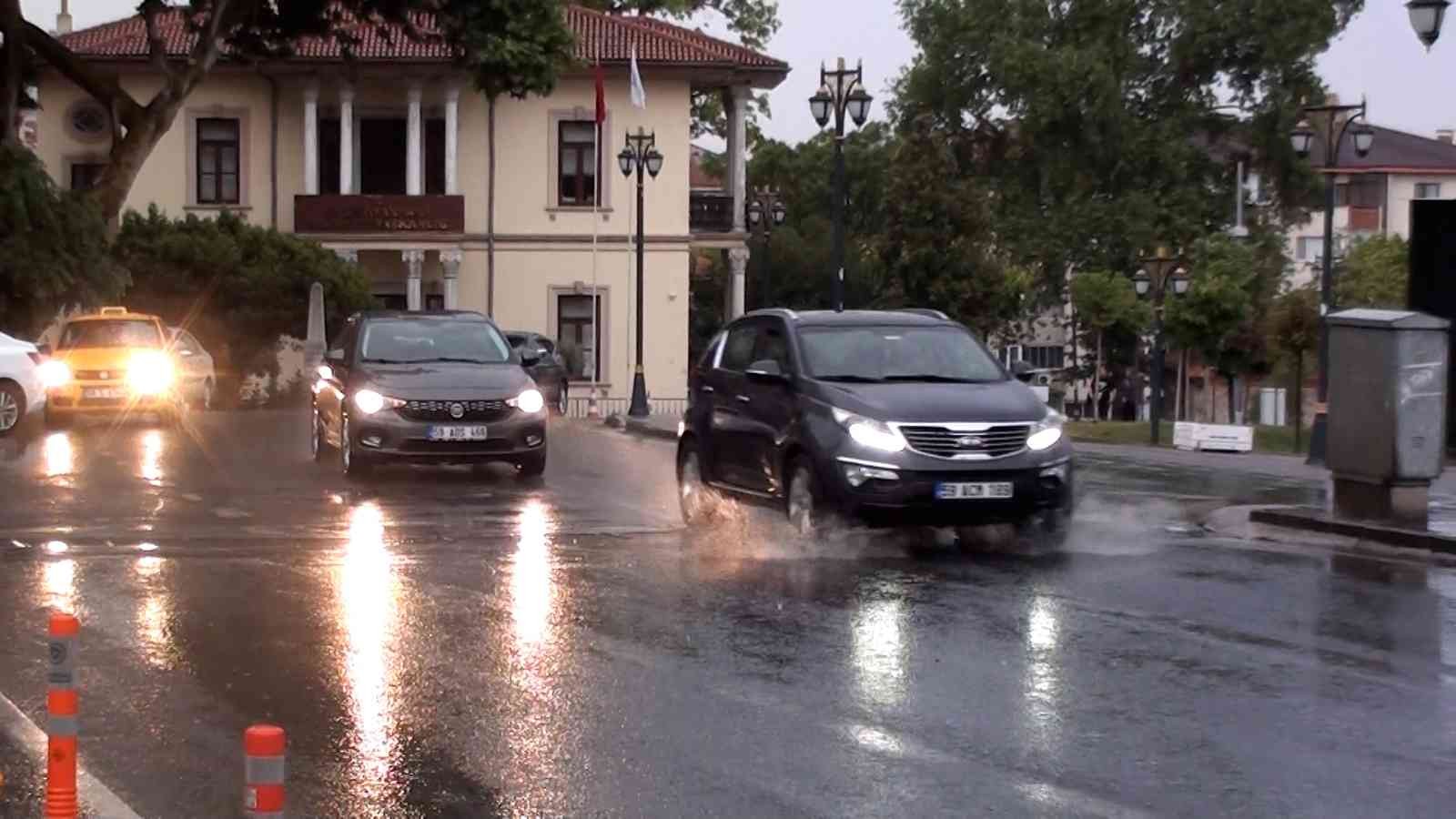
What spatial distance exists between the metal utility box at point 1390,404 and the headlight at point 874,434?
3949 mm

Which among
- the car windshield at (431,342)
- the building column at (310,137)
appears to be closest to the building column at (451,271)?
the building column at (310,137)

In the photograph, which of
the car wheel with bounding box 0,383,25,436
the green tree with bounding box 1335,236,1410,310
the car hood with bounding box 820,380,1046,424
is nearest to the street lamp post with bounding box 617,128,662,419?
the car wheel with bounding box 0,383,25,436

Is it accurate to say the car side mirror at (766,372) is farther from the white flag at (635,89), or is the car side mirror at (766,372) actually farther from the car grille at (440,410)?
the white flag at (635,89)

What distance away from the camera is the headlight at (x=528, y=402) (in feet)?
63.1

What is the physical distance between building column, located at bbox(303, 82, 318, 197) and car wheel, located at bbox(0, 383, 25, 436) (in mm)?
24252

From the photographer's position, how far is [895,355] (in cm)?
1481

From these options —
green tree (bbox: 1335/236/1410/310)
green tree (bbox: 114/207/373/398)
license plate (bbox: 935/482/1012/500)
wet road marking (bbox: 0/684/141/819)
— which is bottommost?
wet road marking (bbox: 0/684/141/819)

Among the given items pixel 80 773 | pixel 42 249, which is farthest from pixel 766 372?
pixel 42 249

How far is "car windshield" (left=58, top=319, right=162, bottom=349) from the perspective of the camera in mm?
29953

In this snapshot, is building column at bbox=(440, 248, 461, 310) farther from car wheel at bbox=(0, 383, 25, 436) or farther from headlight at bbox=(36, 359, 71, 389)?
car wheel at bbox=(0, 383, 25, 436)

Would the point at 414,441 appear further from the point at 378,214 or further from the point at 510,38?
the point at 378,214

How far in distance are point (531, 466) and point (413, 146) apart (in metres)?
32.6

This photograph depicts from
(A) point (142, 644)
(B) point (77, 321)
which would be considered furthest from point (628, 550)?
(B) point (77, 321)

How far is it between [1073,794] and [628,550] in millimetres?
7308
